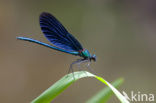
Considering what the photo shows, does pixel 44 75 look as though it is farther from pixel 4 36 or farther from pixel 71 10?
pixel 71 10

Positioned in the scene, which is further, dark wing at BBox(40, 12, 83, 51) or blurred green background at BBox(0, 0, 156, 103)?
blurred green background at BBox(0, 0, 156, 103)

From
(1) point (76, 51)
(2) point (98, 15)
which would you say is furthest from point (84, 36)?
(1) point (76, 51)

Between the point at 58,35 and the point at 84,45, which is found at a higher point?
the point at 84,45

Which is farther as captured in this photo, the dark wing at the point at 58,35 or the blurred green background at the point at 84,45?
the blurred green background at the point at 84,45
